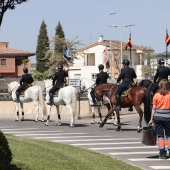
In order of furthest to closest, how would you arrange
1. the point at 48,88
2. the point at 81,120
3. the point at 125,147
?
1. the point at 81,120
2. the point at 48,88
3. the point at 125,147

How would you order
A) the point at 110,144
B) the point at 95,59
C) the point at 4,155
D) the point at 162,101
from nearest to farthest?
the point at 4,155 → the point at 162,101 → the point at 110,144 → the point at 95,59

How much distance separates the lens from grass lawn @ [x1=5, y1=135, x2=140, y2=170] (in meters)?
12.4

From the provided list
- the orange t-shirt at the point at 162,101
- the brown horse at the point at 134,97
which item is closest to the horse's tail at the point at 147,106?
the brown horse at the point at 134,97

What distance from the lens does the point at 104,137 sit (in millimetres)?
21922

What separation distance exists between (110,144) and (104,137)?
2.47 metres

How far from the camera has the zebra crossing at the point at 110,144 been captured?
15.3m

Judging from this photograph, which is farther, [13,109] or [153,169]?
[13,109]

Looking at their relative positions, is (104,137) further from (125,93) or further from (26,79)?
(26,79)

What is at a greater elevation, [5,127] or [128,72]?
[128,72]

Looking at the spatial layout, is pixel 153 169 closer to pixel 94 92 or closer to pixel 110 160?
pixel 110 160

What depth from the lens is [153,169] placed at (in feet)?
45.7

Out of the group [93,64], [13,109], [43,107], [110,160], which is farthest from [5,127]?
[93,64]

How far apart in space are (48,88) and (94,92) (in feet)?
9.98

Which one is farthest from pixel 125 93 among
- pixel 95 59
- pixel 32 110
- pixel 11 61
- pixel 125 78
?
pixel 95 59
